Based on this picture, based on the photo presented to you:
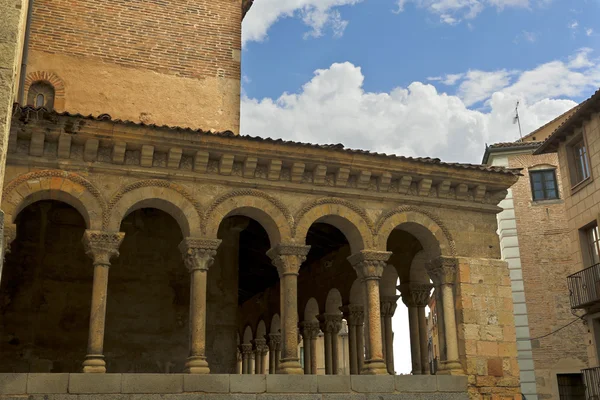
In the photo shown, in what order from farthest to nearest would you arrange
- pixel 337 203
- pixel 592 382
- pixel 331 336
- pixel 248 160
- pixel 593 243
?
pixel 593 243 → pixel 592 382 → pixel 331 336 → pixel 337 203 → pixel 248 160

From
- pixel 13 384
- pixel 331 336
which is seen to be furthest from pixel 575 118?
pixel 13 384

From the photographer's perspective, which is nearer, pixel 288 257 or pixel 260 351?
pixel 288 257

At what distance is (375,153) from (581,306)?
350 inches

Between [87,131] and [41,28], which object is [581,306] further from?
[41,28]

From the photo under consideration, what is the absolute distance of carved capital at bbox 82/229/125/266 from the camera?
9.74 metres

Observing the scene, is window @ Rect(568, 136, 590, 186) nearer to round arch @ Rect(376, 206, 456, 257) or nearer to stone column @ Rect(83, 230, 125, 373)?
round arch @ Rect(376, 206, 456, 257)

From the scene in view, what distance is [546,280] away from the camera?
23.2 m

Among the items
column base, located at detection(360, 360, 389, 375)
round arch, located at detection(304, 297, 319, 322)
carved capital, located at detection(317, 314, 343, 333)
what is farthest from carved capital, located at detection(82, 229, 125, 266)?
round arch, located at detection(304, 297, 319, 322)

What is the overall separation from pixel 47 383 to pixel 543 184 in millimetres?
20010

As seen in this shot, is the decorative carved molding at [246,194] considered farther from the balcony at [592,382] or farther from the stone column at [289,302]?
the balcony at [592,382]

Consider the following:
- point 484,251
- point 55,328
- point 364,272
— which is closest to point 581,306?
point 484,251

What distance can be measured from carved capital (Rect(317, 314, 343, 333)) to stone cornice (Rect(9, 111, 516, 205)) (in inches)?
203

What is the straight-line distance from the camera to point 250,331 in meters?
20.9

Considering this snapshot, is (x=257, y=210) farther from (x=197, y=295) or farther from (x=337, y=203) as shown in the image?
(x=197, y=295)
